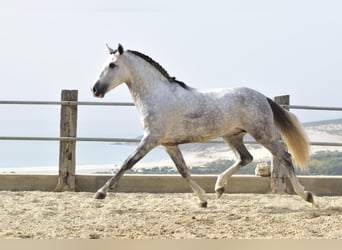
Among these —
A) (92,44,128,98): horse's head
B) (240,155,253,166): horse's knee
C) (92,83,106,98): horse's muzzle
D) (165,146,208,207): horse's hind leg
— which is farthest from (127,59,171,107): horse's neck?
(240,155,253,166): horse's knee

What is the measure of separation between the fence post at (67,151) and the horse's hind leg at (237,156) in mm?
1947

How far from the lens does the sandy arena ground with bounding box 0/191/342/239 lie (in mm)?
4055

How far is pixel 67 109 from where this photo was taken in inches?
270

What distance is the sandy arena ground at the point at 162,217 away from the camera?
160 inches

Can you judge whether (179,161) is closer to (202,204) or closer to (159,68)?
(202,204)

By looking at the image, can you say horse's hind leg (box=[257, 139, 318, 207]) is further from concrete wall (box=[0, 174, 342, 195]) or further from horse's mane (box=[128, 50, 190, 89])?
concrete wall (box=[0, 174, 342, 195])

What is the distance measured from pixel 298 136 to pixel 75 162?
265 centimetres

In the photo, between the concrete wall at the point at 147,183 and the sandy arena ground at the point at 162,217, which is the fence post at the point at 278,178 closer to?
the concrete wall at the point at 147,183

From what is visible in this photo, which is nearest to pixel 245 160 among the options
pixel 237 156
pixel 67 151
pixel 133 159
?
pixel 237 156

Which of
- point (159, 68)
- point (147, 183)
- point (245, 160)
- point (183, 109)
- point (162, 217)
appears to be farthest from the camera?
point (147, 183)

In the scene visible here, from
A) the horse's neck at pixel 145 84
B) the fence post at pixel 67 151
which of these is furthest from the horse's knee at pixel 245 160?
the fence post at pixel 67 151

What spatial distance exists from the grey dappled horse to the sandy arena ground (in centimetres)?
38

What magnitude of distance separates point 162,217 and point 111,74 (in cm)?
141

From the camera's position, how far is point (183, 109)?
5.35 metres
